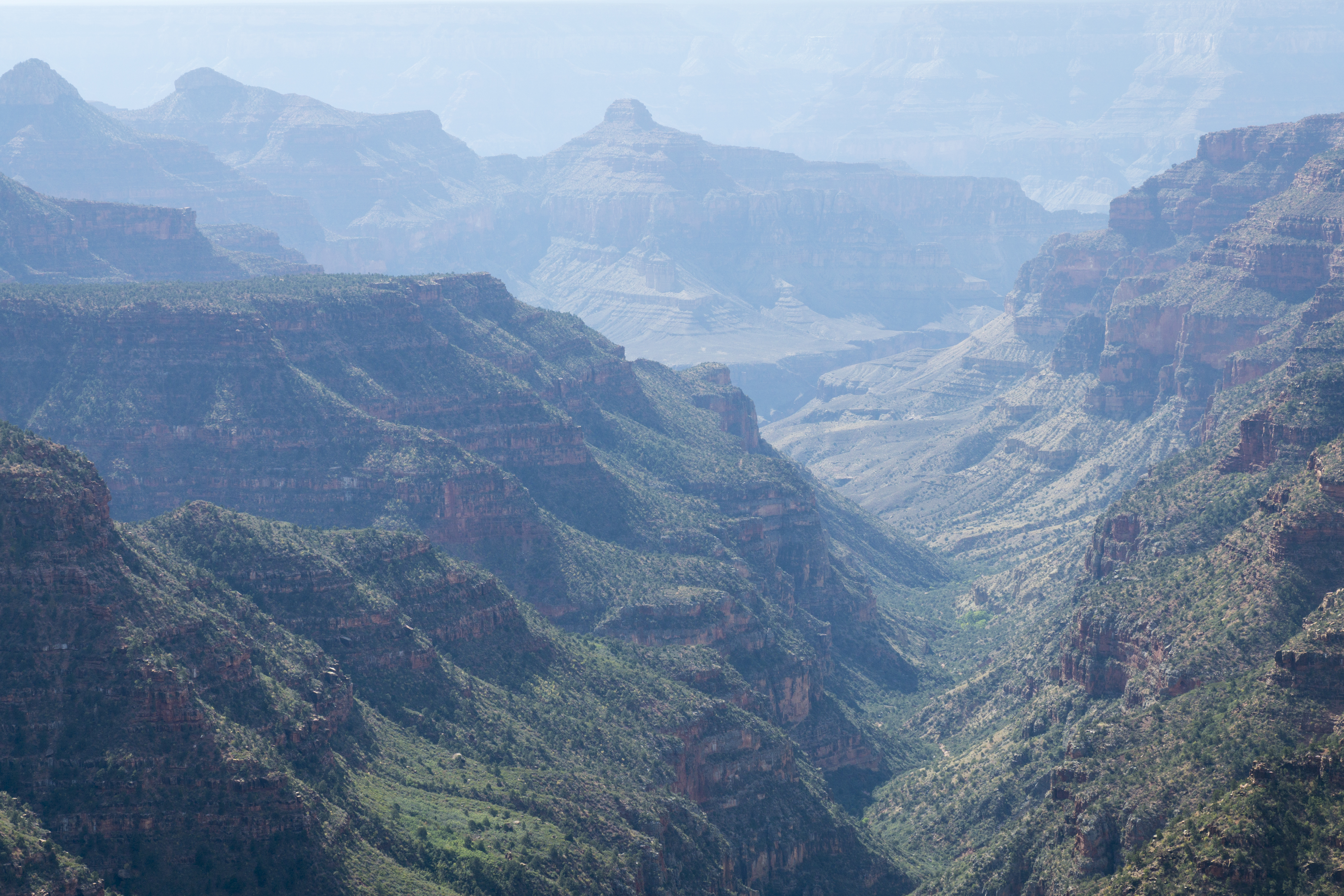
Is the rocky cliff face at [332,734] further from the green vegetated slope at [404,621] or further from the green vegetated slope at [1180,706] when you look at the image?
the green vegetated slope at [1180,706]

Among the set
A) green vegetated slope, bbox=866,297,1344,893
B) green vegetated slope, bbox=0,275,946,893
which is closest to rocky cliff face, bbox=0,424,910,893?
green vegetated slope, bbox=0,275,946,893

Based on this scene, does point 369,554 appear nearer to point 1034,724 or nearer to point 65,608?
point 65,608

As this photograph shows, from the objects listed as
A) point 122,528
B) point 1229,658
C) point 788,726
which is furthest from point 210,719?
point 788,726

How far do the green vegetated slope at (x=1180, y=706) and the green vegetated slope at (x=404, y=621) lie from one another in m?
10.3

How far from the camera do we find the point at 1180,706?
113 meters

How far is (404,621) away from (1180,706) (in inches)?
1811

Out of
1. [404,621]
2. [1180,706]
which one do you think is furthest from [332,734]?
[1180,706]

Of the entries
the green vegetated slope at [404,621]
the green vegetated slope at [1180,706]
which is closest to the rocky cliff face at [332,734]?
the green vegetated slope at [404,621]

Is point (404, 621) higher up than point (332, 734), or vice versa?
point (404, 621)

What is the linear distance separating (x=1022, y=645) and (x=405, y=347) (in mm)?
60635

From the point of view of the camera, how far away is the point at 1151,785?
100938 millimetres

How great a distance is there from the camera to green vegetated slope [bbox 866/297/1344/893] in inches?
3438

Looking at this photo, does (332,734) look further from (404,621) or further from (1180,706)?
(1180,706)

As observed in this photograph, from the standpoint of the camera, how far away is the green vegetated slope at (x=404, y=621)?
8988cm
